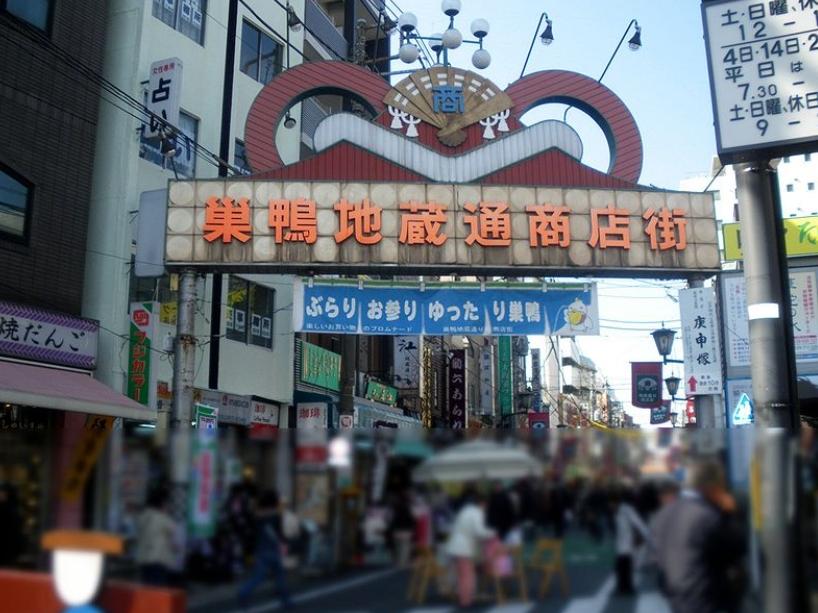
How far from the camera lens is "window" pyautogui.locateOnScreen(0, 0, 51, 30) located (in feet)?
51.5

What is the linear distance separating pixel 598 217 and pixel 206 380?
1038cm

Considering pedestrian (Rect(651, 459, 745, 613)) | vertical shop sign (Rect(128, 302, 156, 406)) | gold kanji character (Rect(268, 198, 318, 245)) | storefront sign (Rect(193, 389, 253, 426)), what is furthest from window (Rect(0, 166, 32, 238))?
pedestrian (Rect(651, 459, 745, 613))

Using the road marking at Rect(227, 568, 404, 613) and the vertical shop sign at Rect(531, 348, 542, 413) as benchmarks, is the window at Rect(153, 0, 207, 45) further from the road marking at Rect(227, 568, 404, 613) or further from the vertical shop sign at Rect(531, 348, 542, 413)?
the vertical shop sign at Rect(531, 348, 542, 413)

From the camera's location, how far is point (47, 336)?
15.4 m

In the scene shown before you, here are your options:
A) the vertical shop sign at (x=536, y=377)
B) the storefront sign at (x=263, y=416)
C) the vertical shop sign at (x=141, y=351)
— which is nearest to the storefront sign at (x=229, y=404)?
the storefront sign at (x=263, y=416)

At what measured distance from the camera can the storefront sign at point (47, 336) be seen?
47.7 feet

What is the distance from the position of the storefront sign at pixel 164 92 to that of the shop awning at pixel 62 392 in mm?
5811

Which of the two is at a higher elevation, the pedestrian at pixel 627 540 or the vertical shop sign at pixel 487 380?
the vertical shop sign at pixel 487 380

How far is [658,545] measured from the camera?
12.1 ft

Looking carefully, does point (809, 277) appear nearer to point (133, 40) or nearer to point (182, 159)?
point (182, 159)

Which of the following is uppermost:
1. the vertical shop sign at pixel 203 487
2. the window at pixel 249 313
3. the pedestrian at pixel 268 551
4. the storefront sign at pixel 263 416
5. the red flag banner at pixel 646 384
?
the window at pixel 249 313

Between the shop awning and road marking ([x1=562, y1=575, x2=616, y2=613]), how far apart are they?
1145 cm

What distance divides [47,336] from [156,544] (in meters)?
12.7

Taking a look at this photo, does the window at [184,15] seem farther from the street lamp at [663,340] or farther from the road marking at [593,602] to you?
the road marking at [593,602]
